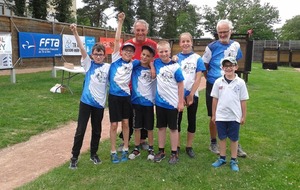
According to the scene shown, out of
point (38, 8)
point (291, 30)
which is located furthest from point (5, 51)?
point (291, 30)

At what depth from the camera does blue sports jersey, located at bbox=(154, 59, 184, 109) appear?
4.23m

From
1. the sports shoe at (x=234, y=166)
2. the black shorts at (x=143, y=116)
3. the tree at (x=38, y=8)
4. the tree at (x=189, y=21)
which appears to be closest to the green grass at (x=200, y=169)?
the sports shoe at (x=234, y=166)

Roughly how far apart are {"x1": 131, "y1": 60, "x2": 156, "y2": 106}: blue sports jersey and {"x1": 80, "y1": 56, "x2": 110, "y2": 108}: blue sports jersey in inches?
16.2

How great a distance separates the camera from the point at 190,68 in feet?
14.6

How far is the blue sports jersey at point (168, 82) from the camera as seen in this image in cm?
423

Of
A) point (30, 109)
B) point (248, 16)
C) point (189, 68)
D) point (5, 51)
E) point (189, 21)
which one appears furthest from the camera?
point (189, 21)

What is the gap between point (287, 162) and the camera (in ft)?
14.9

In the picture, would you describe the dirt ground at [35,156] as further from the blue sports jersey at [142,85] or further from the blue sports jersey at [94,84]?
the blue sports jersey at [142,85]

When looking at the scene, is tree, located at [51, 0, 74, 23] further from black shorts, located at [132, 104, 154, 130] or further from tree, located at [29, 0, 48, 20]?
black shorts, located at [132, 104, 154, 130]

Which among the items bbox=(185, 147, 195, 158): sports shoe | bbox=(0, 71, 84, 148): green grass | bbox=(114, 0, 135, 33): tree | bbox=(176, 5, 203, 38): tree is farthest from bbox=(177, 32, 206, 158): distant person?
bbox=(176, 5, 203, 38): tree

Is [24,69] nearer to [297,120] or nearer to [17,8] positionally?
[297,120]

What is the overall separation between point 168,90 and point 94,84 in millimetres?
953

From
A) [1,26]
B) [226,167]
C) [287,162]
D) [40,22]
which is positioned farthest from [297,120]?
[40,22]

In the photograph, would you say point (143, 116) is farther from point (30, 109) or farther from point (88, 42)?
point (88, 42)
